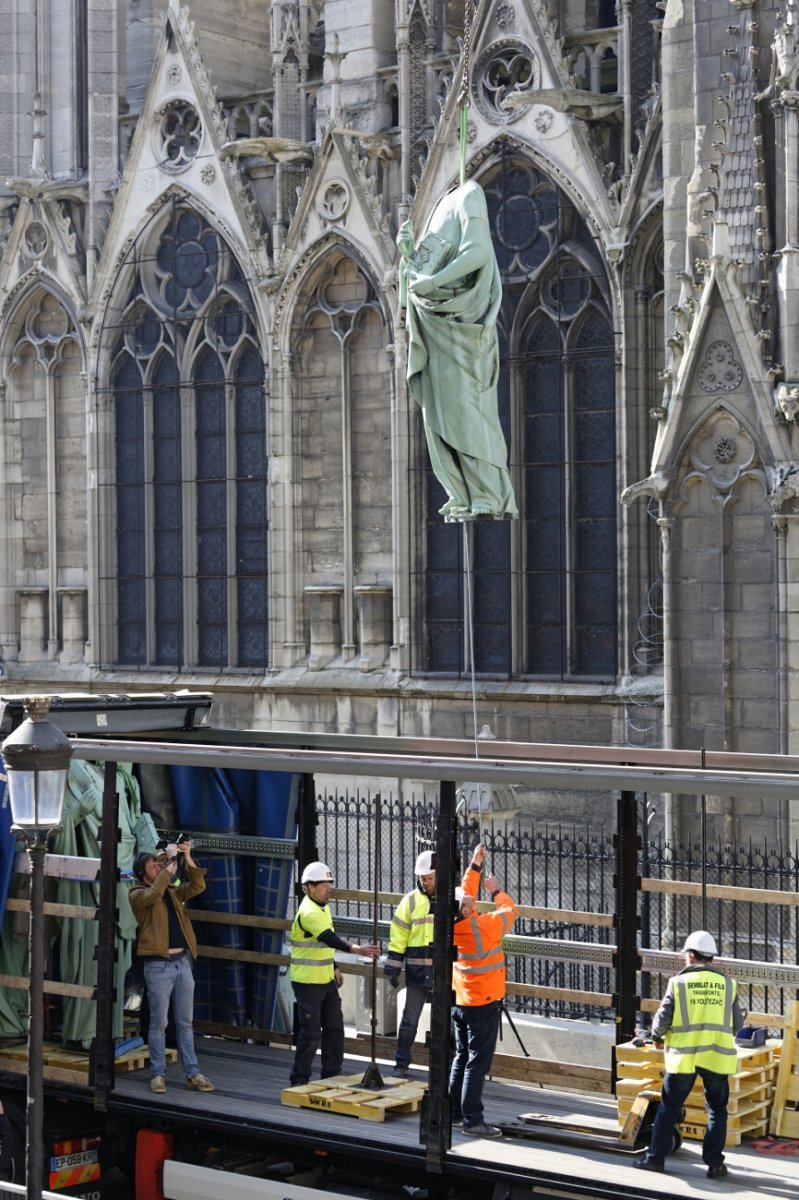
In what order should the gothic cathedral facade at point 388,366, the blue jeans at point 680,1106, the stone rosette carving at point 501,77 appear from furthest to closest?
the stone rosette carving at point 501,77 < the gothic cathedral facade at point 388,366 < the blue jeans at point 680,1106

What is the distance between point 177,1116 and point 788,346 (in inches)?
341

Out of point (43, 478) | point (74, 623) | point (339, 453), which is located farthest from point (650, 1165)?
point (43, 478)

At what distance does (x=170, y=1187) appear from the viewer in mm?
11602

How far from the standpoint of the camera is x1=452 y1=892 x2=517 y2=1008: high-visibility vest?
11.2 meters

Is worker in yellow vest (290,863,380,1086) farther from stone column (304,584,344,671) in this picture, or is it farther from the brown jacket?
stone column (304,584,344,671)

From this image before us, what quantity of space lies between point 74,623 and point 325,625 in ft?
14.2

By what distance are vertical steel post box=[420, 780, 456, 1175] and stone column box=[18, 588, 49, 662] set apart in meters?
17.0

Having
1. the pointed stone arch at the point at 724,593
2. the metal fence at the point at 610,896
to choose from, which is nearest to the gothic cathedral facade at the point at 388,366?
the pointed stone arch at the point at 724,593

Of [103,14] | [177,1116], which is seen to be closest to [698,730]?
[177,1116]

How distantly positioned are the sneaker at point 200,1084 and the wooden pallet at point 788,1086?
326 centimetres

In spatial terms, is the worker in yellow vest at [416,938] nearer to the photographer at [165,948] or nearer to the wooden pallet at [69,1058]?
the photographer at [165,948]

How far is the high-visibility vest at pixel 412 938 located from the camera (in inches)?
465

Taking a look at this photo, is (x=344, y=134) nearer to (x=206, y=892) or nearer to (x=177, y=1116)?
(x=206, y=892)

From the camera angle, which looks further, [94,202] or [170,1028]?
[94,202]
